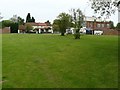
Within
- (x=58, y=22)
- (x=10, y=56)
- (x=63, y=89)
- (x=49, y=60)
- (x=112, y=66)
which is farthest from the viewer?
(x=58, y=22)

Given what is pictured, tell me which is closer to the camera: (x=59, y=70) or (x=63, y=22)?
(x=59, y=70)

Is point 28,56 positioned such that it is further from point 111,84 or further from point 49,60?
point 111,84

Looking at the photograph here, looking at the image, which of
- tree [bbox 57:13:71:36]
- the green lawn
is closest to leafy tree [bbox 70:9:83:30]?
tree [bbox 57:13:71:36]

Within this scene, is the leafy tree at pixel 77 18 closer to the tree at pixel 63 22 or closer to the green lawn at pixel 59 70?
the tree at pixel 63 22

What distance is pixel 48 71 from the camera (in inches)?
806

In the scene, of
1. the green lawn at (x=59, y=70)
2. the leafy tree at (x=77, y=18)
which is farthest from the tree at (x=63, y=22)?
the green lawn at (x=59, y=70)

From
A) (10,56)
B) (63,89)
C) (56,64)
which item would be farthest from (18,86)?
(10,56)

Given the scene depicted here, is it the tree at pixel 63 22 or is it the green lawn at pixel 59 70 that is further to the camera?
the tree at pixel 63 22

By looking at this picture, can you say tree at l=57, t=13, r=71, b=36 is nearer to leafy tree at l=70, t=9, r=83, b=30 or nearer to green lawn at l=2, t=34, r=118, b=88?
leafy tree at l=70, t=9, r=83, b=30

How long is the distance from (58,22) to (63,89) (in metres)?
58.1

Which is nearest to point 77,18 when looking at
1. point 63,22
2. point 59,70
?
point 63,22

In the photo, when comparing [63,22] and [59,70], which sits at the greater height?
[63,22]

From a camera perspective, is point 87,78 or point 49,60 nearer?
point 87,78

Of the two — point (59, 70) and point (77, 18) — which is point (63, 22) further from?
point (59, 70)
